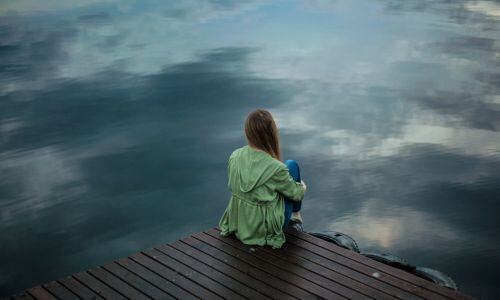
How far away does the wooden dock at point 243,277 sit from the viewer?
4.19 m

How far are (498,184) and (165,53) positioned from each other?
1251 cm

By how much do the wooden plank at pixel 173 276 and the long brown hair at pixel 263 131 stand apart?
1.32 meters

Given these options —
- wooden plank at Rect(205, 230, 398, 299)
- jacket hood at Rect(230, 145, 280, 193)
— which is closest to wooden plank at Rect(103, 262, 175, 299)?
wooden plank at Rect(205, 230, 398, 299)

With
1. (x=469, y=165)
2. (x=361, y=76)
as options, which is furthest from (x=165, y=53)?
(x=469, y=165)

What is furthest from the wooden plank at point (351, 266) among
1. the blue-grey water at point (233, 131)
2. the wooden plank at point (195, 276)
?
the blue-grey water at point (233, 131)

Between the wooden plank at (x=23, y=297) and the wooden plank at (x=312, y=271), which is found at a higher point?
the wooden plank at (x=23, y=297)

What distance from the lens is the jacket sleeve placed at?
4.65 metres

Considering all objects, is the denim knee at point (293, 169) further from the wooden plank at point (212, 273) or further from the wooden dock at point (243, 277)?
the wooden plank at point (212, 273)

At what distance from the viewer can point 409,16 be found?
24.1 m

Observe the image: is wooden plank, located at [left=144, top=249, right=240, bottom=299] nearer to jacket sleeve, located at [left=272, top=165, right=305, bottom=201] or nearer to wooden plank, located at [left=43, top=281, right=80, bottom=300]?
wooden plank, located at [left=43, top=281, right=80, bottom=300]

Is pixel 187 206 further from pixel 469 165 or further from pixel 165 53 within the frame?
pixel 165 53

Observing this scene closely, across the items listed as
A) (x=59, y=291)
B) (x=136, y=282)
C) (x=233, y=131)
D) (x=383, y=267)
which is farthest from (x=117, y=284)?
(x=233, y=131)

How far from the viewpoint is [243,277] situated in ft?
14.4

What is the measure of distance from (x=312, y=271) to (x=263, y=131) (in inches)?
50.4
